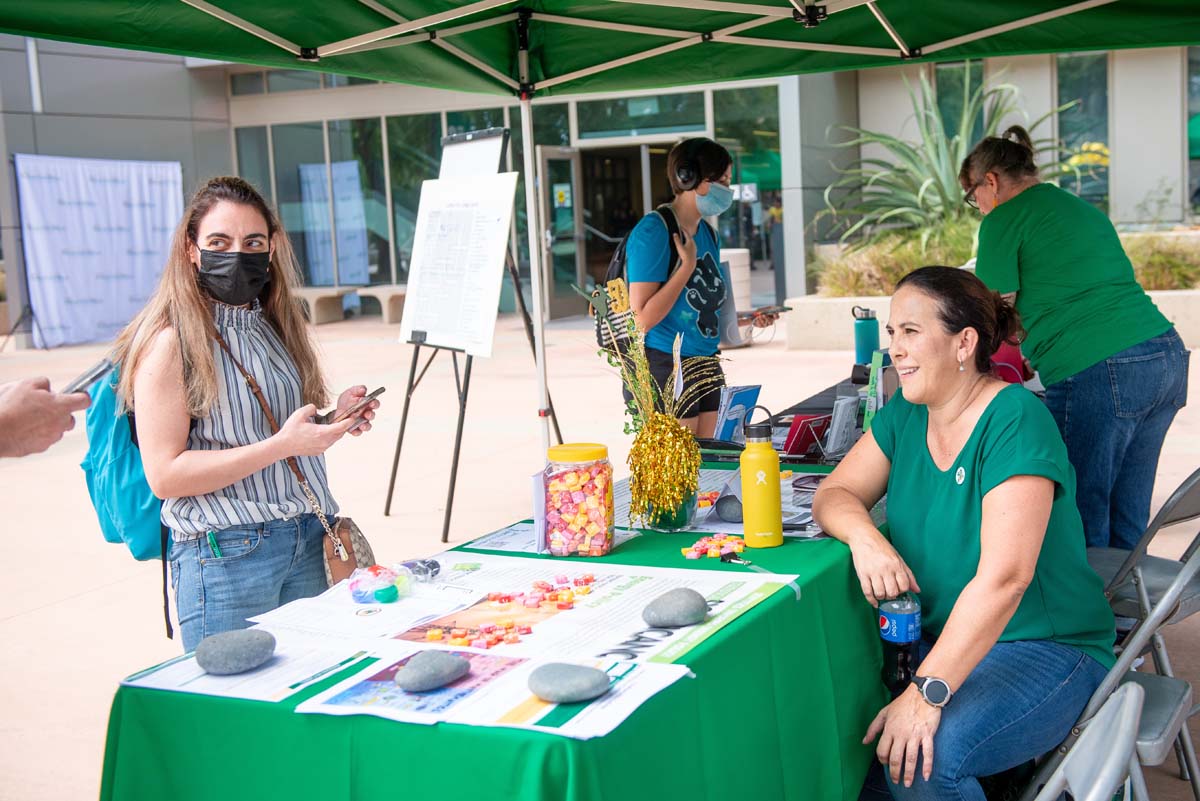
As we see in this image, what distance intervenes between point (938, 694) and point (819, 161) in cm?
1413

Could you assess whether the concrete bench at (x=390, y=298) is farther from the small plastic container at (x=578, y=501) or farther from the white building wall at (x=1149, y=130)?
the small plastic container at (x=578, y=501)

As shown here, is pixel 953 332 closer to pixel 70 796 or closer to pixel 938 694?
pixel 938 694

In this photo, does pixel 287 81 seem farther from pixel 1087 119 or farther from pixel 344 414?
pixel 344 414

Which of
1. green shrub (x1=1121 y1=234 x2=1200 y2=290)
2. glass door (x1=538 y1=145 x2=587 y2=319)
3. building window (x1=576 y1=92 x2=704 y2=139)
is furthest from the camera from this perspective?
glass door (x1=538 y1=145 x2=587 y2=319)

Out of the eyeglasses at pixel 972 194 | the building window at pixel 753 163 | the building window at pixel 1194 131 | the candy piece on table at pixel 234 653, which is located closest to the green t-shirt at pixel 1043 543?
the candy piece on table at pixel 234 653

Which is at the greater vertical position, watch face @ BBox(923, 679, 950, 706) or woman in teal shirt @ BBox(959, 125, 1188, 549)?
woman in teal shirt @ BBox(959, 125, 1188, 549)

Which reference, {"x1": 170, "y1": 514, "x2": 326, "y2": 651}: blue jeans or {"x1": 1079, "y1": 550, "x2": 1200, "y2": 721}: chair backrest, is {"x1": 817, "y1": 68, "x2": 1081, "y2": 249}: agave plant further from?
{"x1": 170, "y1": 514, "x2": 326, "y2": 651}: blue jeans

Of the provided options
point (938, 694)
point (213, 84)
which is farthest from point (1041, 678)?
point (213, 84)

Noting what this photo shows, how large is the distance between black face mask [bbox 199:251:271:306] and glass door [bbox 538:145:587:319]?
538 inches

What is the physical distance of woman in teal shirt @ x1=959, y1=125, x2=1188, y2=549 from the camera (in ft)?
12.8

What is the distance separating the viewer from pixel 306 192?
18.8 meters

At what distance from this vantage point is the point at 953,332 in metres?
2.49

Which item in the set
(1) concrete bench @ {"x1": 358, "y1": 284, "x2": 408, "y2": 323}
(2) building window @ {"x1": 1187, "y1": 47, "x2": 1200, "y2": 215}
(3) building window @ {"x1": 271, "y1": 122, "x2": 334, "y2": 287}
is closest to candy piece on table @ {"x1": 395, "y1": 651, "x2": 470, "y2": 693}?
(2) building window @ {"x1": 1187, "y1": 47, "x2": 1200, "y2": 215}

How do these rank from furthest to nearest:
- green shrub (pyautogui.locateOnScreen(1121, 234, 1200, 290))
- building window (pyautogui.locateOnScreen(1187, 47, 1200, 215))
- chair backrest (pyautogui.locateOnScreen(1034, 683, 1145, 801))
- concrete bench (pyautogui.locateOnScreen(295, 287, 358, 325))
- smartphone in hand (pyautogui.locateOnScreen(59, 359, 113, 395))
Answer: concrete bench (pyautogui.locateOnScreen(295, 287, 358, 325)) < building window (pyautogui.locateOnScreen(1187, 47, 1200, 215)) < green shrub (pyautogui.locateOnScreen(1121, 234, 1200, 290)) < smartphone in hand (pyautogui.locateOnScreen(59, 359, 113, 395)) < chair backrest (pyautogui.locateOnScreen(1034, 683, 1145, 801))
